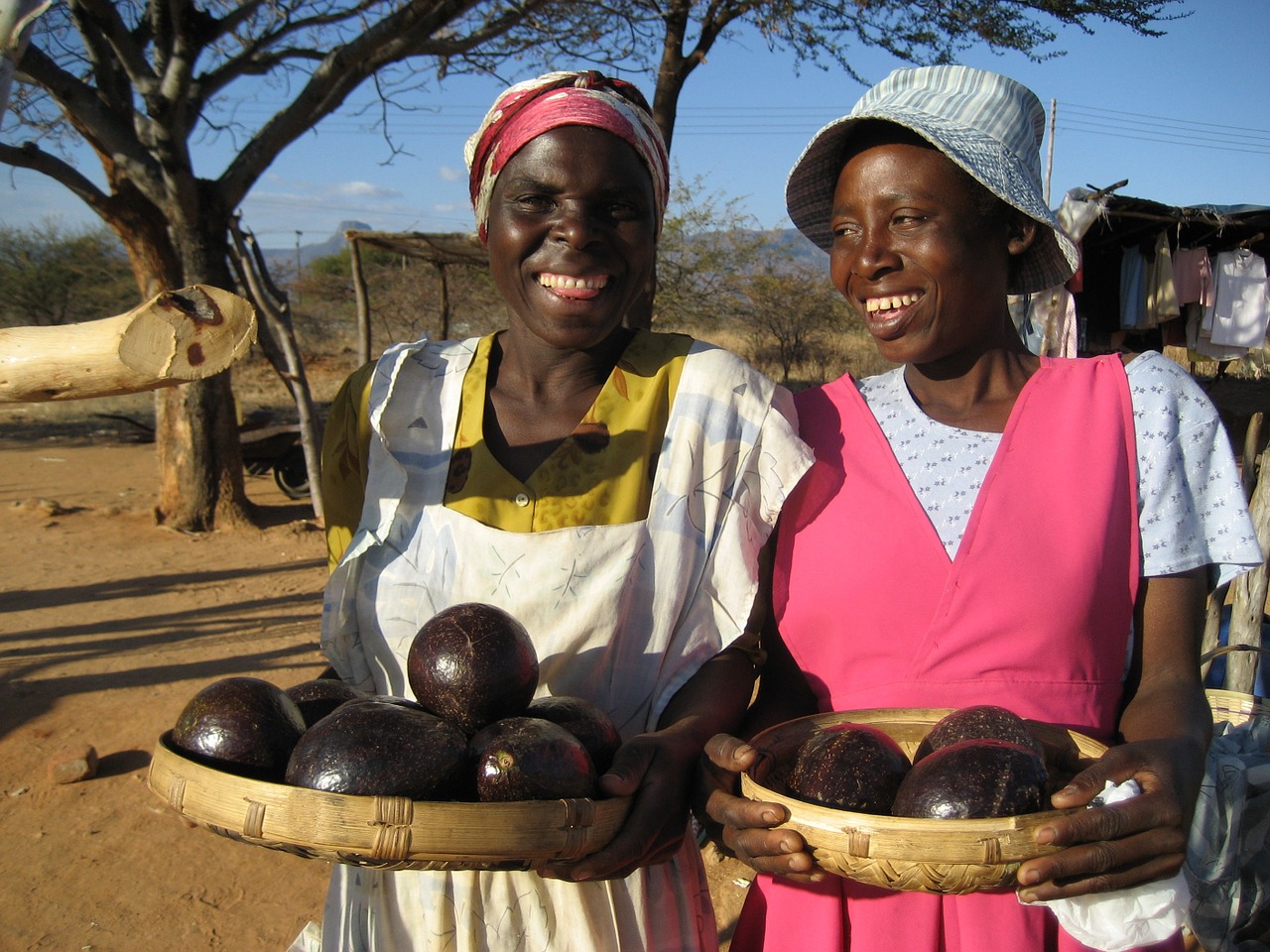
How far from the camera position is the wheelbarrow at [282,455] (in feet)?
38.0

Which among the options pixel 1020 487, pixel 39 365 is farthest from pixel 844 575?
pixel 39 365

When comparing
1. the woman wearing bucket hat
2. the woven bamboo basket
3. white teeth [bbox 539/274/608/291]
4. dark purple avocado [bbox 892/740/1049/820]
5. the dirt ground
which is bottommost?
the dirt ground

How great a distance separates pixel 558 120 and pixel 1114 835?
1489 millimetres

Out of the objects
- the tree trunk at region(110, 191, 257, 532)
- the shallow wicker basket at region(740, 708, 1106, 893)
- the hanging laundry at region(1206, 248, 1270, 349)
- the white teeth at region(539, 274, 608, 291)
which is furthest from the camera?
the hanging laundry at region(1206, 248, 1270, 349)

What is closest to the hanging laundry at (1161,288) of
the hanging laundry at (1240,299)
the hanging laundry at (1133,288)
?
the hanging laundry at (1133,288)

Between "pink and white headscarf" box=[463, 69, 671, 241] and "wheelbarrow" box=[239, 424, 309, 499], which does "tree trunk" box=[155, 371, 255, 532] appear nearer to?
"wheelbarrow" box=[239, 424, 309, 499]

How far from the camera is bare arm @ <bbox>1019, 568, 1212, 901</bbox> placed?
49.8 inches

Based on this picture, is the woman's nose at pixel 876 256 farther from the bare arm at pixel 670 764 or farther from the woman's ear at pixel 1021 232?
the bare arm at pixel 670 764

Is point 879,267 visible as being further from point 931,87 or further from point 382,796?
point 382,796

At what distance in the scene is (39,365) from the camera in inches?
57.9

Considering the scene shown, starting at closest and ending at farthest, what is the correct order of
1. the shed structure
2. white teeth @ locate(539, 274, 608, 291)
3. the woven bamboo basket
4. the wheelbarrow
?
1. white teeth @ locate(539, 274, 608, 291)
2. the woven bamboo basket
3. the shed structure
4. the wheelbarrow

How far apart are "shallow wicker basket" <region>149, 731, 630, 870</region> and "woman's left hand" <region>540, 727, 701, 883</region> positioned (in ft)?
0.30

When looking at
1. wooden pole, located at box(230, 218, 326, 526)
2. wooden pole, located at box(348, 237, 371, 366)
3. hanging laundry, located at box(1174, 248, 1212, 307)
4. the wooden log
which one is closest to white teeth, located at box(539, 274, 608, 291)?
the wooden log

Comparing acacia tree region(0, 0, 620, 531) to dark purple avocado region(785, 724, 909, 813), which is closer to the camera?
dark purple avocado region(785, 724, 909, 813)
